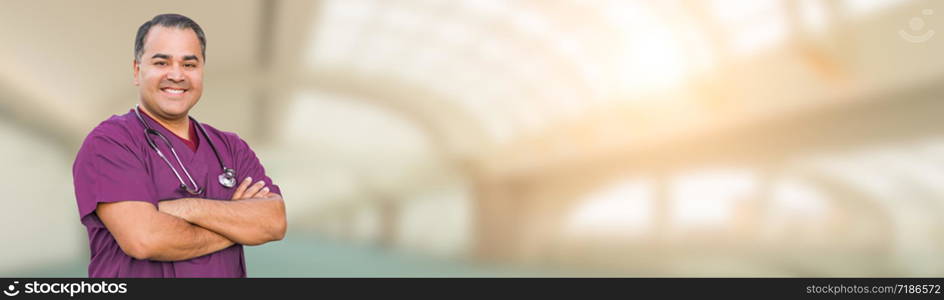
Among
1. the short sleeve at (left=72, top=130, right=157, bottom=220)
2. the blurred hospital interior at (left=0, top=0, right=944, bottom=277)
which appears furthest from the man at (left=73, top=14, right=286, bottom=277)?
the blurred hospital interior at (left=0, top=0, right=944, bottom=277)

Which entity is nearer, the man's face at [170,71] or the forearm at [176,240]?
the forearm at [176,240]

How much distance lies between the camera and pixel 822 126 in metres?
9.76

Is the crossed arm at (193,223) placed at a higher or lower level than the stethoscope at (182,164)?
lower

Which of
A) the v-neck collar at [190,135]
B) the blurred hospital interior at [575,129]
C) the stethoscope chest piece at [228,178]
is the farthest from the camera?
the blurred hospital interior at [575,129]

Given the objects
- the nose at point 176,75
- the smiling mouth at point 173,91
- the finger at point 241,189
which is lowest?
the finger at point 241,189

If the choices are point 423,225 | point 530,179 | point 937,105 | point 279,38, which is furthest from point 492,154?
point 937,105

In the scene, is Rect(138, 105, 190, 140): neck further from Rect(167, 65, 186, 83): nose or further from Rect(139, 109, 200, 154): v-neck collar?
Rect(167, 65, 186, 83): nose

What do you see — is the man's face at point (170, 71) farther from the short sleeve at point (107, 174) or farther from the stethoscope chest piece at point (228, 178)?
the stethoscope chest piece at point (228, 178)

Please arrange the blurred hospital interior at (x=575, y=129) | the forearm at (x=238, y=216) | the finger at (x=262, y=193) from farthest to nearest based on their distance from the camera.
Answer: the blurred hospital interior at (x=575, y=129)
the finger at (x=262, y=193)
the forearm at (x=238, y=216)

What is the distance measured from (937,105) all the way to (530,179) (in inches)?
218

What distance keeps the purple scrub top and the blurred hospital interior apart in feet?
17.8

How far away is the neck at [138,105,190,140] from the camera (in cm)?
369

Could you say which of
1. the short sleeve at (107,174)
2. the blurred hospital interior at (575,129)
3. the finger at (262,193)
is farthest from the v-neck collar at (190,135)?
the blurred hospital interior at (575,129)

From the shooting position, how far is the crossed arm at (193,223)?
3324 millimetres
